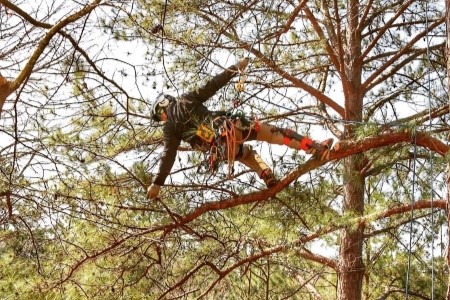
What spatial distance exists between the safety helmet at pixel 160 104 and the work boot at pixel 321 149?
3.32 ft

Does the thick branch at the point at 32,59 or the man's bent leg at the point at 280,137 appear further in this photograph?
the man's bent leg at the point at 280,137

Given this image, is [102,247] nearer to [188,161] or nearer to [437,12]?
[188,161]

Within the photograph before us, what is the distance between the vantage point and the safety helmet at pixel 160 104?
14.9 feet

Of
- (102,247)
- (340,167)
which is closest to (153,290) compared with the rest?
(102,247)

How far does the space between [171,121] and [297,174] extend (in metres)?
0.93

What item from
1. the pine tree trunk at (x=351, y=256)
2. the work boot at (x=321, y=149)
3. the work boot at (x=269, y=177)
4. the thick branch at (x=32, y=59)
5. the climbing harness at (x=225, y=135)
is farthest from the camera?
the pine tree trunk at (x=351, y=256)

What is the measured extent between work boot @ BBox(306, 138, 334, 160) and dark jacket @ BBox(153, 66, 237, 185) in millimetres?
714

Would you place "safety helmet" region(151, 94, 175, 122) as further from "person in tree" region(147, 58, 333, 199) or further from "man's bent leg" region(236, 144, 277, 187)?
"man's bent leg" region(236, 144, 277, 187)

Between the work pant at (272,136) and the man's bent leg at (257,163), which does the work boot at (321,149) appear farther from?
the man's bent leg at (257,163)

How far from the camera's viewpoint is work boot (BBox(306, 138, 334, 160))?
4289mm

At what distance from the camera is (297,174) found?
4.43m

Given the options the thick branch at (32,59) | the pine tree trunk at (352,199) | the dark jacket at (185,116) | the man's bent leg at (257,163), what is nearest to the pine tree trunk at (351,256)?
the pine tree trunk at (352,199)

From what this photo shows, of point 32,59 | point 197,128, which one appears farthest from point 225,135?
point 32,59

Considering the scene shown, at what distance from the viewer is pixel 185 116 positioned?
14.6 ft
